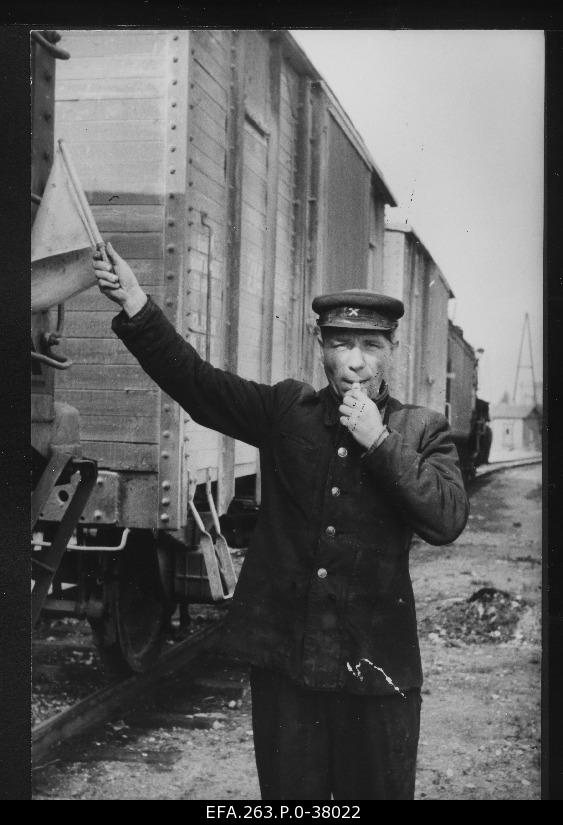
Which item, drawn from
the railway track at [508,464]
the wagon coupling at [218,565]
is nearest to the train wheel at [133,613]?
the wagon coupling at [218,565]

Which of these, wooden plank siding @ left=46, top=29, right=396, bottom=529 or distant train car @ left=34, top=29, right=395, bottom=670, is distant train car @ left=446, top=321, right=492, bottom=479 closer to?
distant train car @ left=34, top=29, right=395, bottom=670

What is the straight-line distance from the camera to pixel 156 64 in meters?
3.65

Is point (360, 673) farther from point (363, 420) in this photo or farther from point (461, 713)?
point (461, 713)

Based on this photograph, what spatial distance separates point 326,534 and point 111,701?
7.86ft

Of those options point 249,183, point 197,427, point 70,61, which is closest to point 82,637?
point 197,427

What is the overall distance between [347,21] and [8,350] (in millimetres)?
1688

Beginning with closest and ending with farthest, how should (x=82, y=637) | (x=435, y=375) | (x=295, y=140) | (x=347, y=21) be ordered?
1. (x=347, y=21)
2. (x=295, y=140)
3. (x=82, y=637)
4. (x=435, y=375)

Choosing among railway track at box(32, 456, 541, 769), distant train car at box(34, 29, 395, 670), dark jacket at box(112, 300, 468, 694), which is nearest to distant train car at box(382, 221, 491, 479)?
distant train car at box(34, 29, 395, 670)

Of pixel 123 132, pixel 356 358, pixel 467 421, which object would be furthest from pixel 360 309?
pixel 467 421

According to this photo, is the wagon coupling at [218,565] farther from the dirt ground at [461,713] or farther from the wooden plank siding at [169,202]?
the dirt ground at [461,713]

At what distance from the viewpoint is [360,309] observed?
8.86 ft

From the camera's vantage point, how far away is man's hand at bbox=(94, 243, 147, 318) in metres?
2.66

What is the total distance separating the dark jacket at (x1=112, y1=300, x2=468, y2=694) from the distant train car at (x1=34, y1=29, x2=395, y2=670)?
0.67m

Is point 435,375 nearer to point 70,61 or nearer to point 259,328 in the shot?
point 259,328
